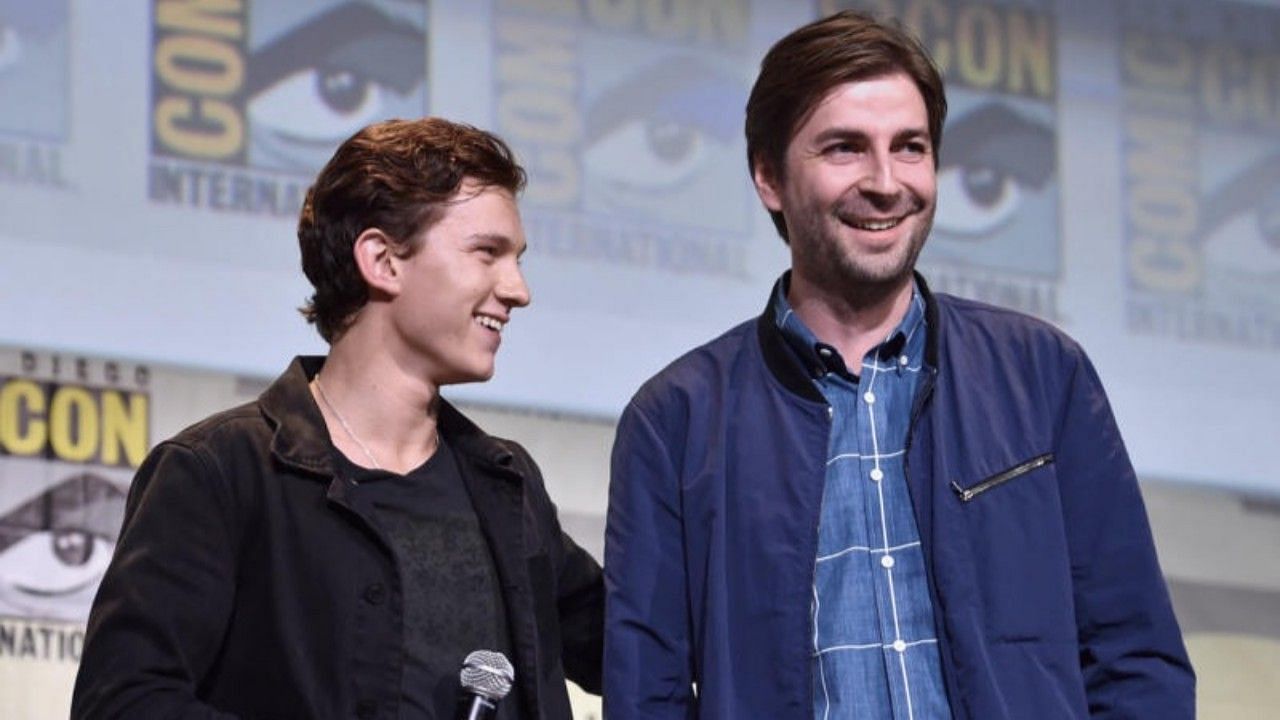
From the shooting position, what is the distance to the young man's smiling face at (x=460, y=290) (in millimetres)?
2502

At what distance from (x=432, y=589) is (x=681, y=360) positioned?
14.6 inches

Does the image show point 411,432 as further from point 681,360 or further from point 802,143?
point 802,143

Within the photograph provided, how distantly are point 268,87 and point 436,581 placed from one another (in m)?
1.55

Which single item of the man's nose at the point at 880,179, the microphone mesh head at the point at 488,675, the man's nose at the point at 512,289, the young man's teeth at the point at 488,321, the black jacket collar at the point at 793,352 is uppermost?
the man's nose at the point at 880,179

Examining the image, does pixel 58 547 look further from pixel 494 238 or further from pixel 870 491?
pixel 870 491

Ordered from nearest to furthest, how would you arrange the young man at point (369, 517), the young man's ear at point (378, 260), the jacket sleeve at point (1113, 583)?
the jacket sleeve at point (1113, 583) < the young man at point (369, 517) < the young man's ear at point (378, 260)

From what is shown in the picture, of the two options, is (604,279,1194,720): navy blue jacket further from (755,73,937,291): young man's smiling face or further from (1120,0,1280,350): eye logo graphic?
(1120,0,1280,350): eye logo graphic

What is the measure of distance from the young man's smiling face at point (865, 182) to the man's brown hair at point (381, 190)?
412mm

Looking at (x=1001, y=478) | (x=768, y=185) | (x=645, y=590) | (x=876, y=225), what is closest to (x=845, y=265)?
(x=876, y=225)

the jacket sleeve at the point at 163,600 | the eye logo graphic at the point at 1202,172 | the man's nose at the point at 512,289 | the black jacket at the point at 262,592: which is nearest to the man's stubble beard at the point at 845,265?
the man's nose at the point at 512,289

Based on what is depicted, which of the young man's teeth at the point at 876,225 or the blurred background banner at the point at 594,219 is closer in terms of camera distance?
the young man's teeth at the point at 876,225

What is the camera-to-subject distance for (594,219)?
3.91 metres

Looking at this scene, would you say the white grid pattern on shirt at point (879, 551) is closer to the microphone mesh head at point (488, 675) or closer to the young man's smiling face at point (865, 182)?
the young man's smiling face at point (865, 182)

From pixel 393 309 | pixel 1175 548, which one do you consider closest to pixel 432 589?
pixel 393 309
